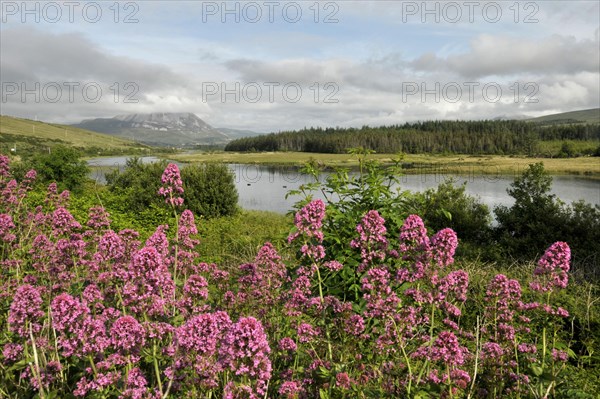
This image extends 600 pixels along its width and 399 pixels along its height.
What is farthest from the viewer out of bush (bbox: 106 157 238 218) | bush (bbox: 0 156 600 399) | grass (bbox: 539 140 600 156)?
grass (bbox: 539 140 600 156)

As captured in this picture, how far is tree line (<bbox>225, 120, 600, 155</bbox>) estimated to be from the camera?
13712 centimetres

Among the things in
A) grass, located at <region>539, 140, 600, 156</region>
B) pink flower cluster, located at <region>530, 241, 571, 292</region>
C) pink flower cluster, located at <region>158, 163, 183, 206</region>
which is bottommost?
pink flower cluster, located at <region>530, 241, 571, 292</region>

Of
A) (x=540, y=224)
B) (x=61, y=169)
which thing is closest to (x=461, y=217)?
(x=540, y=224)

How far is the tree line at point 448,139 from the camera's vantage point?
13712 centimetres

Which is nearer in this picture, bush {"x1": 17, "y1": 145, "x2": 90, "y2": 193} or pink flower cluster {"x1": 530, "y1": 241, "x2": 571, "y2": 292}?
pink flower cluster {"x1": 530, "y1": 241, "x2": 571, "y2": 292}

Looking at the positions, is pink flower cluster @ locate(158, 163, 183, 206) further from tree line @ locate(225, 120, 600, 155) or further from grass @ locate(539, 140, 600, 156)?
grass @ locate(539, 140, 600, 156)

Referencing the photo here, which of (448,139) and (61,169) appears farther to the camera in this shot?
(448,139)

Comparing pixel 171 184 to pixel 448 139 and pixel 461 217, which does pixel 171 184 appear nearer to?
pixel 461 217

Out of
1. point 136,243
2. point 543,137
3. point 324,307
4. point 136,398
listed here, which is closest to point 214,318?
point 136,398

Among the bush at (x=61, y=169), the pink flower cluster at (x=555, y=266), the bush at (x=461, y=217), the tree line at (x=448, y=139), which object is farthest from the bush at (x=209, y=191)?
the tree line at (x=448, y=139)

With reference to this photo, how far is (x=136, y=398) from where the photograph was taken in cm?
293

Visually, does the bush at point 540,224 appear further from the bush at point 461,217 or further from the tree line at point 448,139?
the tree line at point 448,139

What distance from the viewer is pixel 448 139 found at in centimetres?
14350

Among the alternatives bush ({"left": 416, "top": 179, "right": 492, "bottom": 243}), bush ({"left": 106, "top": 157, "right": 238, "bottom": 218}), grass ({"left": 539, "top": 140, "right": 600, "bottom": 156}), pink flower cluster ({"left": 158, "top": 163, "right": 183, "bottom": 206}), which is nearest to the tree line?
grass ({"left": 539, "top": 140, "right": 600, "bottom": 156})
